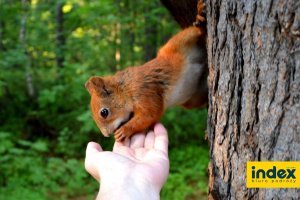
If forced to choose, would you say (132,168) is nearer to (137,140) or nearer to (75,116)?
(137,140)

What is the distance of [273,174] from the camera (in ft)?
4.08

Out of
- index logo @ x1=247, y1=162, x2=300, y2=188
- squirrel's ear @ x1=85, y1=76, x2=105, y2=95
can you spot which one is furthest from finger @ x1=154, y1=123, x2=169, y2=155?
index logo @ x1=247, y1=162, x2=300, y2=188

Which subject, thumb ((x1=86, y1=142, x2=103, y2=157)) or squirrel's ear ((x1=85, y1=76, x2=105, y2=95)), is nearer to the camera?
thumb ((x1=86, y1=142, x2=103, y2=157))

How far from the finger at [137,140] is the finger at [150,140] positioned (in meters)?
0.05

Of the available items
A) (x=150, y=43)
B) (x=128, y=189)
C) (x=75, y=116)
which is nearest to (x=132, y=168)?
(x=128, y=189)

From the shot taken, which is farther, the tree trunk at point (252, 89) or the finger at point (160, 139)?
the finger at point (160, 139)

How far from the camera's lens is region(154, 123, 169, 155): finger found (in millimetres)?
1986

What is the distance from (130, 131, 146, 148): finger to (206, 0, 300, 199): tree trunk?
0.73m

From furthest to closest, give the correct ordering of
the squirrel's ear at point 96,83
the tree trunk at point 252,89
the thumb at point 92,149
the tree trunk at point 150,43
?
the tree trunk at point 150,43 < the squirrel's ear at point 96,83 < the thumb at point 92,149 < the tree trunk at point 252,89

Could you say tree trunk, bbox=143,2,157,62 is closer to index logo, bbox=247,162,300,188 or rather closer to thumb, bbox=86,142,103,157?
thumb, bbox=86,142,103,157

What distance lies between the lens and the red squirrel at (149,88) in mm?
2197

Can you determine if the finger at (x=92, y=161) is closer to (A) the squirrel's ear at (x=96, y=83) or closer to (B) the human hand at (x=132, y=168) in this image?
(B) the human hand at (x=132, y=168)

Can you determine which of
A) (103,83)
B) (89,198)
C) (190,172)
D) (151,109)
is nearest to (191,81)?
(151,109)

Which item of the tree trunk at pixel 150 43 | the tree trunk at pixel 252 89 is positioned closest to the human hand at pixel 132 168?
the tree trunk at pixel 252 89
